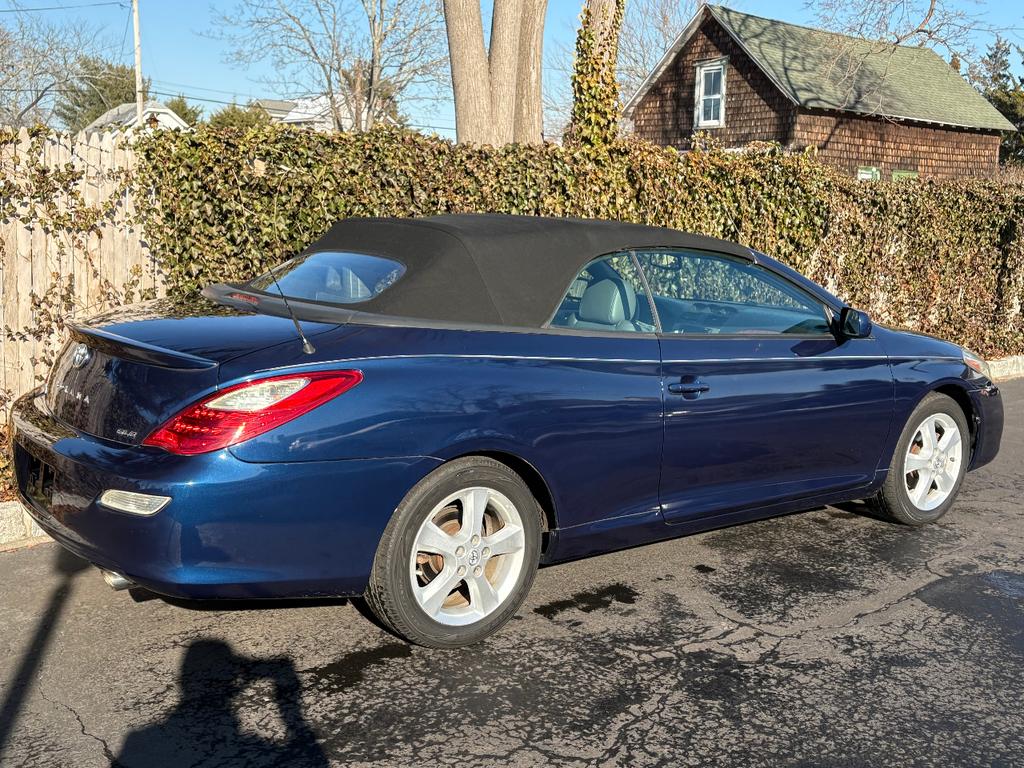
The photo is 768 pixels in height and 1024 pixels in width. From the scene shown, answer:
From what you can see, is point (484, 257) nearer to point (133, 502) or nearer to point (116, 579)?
point (133, 502)

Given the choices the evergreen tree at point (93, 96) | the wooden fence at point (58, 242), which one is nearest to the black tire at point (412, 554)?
the wooden fence at point (58, 242)

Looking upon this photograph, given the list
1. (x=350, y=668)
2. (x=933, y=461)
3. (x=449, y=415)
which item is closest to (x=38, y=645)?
(x=350, y=668)

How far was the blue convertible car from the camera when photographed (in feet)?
11.1

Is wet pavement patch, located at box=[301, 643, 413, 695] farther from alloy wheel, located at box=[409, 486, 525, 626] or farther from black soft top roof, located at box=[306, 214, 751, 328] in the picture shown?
black soft top roof, located at box=[306, 214, 751, 328]

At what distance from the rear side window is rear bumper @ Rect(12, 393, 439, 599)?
0.91 m

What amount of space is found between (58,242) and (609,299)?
3437 mm

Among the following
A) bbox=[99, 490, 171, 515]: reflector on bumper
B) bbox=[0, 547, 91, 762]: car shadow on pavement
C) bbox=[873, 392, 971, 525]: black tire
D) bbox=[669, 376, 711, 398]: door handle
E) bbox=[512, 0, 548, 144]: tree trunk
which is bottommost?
bbox=[0, 547, 91, 762]: car shadow on pavement

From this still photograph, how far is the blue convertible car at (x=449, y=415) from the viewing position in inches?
134

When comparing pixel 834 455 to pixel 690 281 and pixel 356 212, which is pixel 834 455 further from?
pixel 356 212

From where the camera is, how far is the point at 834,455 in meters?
5.13

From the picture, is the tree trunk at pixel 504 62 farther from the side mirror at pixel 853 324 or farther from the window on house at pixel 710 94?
the window on house at pixel 710 94

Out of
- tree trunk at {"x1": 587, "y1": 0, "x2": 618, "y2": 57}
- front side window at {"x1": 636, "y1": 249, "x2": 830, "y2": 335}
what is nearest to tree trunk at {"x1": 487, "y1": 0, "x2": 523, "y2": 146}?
tree trunk at {"x1": 587, "y1": 0, "x2": 618, "y2": 57}

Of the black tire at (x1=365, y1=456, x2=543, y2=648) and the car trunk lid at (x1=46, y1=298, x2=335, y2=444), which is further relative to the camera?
the black tire at (x1=365, y1=456, x2=543, y2=648)

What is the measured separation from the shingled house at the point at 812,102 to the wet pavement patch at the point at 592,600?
2880 centimetres
